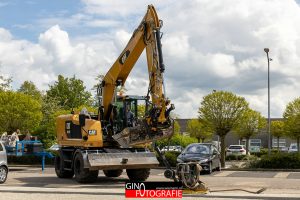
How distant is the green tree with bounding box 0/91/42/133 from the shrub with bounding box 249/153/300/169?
17695mm

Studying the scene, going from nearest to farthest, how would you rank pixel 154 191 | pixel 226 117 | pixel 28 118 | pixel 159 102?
1. pixel 154 191
2. pixel 159 102
3. pixel 226 117
4. pixel 28 118

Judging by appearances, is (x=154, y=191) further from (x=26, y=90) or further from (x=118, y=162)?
(x=26, y=90)

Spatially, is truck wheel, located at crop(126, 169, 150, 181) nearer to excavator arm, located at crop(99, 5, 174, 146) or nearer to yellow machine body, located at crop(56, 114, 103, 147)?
excavator arm, located at crop(99, 5, 174, 146)

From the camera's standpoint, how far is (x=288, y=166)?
96.0ft

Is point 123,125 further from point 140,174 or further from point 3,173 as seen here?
point 3,173

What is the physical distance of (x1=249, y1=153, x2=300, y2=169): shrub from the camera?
1150 inches

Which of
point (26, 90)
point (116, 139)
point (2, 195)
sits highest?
point (26, 90)

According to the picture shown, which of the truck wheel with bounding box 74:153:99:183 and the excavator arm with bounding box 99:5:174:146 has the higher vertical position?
the excavator arm with bounding box 99:5:174:146

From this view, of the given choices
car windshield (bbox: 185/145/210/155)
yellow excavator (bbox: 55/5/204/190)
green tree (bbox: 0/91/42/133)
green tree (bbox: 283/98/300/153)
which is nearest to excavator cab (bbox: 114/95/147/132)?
yellow excavator (bbox: 55/5/204/190)

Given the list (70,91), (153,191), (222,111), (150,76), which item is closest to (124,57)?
(150,76)

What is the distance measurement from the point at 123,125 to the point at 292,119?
30757 millimetres

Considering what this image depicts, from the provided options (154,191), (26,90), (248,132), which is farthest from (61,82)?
(154,191)

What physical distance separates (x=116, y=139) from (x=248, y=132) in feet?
126

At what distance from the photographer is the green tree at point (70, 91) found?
85469 millimetres
